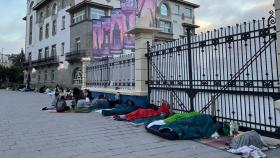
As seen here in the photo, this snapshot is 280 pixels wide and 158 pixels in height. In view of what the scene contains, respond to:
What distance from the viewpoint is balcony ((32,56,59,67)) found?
40.6 metres

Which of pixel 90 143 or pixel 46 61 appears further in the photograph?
pixel 46 61

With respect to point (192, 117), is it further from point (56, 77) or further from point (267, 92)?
point (56, 77)

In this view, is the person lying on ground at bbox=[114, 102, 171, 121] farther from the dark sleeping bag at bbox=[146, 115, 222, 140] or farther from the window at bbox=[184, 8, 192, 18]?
the window at bbox=[184, 8, 192, 18]

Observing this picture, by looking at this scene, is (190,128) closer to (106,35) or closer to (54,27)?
(106,35)

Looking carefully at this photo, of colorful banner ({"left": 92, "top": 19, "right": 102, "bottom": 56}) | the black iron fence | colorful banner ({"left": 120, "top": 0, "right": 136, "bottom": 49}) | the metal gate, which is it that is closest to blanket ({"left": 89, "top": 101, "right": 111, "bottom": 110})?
the black iron fence

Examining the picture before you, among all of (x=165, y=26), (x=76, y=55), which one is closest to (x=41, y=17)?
(x=76, y=55)

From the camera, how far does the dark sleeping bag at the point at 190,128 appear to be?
658 centimetres

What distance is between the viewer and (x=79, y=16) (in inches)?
1427

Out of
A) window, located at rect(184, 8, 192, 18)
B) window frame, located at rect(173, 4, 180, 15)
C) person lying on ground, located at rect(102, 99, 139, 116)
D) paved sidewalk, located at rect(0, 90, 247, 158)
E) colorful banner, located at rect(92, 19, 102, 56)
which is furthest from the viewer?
window, located at rect(184, 8, 192, 18)

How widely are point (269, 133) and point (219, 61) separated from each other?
2.33 meters

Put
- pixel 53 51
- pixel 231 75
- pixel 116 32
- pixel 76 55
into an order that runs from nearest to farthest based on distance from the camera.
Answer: pixel 231 75 < pixel 116 32 < pixel 76 55 < pixel 53 51

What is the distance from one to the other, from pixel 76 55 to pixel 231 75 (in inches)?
1173

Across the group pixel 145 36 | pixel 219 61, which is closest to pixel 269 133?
pixel 219 61

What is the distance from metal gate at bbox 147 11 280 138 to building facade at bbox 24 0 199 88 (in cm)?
2208
